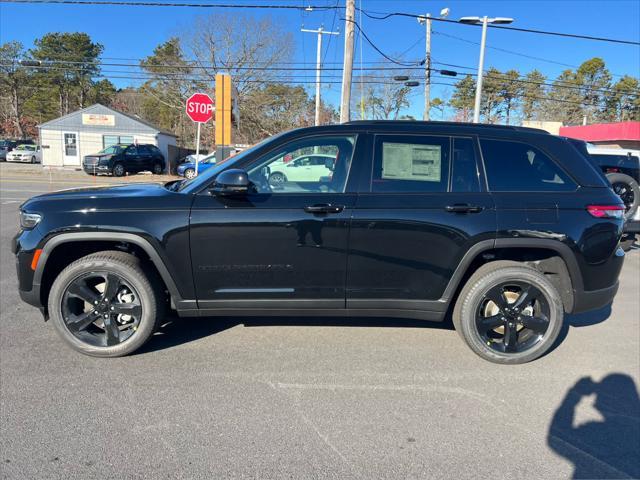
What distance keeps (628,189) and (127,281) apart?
8.32 meters

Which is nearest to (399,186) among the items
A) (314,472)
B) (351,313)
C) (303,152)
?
(303,152)

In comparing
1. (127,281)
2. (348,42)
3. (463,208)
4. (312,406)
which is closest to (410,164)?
(463,208)

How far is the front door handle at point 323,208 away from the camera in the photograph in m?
3.25

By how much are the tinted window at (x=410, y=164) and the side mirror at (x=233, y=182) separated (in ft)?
3.20

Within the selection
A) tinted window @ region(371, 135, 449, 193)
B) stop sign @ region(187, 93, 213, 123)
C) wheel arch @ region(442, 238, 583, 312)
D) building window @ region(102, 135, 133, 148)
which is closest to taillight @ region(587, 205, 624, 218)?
wheel arch @ region(442, 238, 583, 312)

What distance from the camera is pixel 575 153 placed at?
3.59 m

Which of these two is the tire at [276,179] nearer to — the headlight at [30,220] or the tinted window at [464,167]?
the tinted window at [464,167]

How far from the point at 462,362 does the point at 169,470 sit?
2.36 m

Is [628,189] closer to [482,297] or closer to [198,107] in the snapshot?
[482,297]

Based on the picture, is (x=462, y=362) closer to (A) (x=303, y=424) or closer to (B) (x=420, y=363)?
(B) (x=420, y=363)

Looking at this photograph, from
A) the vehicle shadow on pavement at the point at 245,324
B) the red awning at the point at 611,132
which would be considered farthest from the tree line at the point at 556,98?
the vehicle shadow on pavement at the point at 245,324

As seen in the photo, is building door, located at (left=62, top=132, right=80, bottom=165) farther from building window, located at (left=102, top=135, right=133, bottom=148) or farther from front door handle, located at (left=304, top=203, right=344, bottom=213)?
front door handle, located at (left=304, top=203, right=344, bottom=213)

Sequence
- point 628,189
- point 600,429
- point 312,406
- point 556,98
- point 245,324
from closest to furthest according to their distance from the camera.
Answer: point 600,429
point 312,406
point 245,324
point 628,189
point 556,98

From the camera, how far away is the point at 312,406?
9.56 feet
